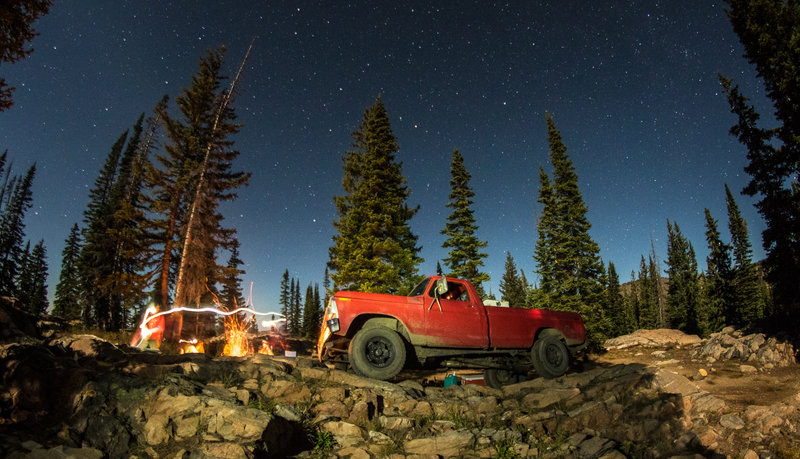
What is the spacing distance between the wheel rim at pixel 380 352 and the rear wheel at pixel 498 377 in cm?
283

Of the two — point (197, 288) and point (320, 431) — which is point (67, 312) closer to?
point (197, 288)

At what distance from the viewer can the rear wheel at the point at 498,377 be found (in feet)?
25.8

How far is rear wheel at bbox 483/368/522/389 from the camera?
25.8 ft

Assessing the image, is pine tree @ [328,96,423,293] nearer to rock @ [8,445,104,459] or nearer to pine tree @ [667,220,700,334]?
rock @ [8,445,104,459]

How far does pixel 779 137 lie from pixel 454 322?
55.2 feet

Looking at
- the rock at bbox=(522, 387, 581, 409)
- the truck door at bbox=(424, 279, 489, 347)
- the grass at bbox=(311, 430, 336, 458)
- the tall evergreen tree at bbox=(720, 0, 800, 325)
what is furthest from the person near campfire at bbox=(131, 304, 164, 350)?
the tall evergreen tree at bbox=(720, 0, 800, 325)

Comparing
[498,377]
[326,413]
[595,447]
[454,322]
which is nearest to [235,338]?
[326,413]

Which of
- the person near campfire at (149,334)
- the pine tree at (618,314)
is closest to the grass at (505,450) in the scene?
the person near campfire at (149,334)

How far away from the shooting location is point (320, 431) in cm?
495

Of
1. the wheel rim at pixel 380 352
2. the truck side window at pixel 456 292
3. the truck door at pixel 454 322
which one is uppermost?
the truck side window at pixel 456 292

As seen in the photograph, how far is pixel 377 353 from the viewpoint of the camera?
6.60m

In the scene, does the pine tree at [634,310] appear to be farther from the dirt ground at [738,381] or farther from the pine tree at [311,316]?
the pine tree at [311,316]

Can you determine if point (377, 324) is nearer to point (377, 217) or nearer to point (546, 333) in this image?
point (546, 333)

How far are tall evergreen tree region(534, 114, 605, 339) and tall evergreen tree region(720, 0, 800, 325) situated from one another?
8964 mm
